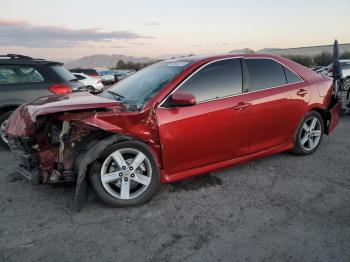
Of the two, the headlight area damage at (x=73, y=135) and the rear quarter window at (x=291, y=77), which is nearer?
the headlight area damage at (x=73, y=135)

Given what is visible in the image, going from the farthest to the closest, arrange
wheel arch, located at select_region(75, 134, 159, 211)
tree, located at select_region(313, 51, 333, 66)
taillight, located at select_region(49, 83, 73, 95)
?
tree, located at select_region(313, 51, 333, 66) < taillight, located at select_region(49, 83, 73, 95) < wheel arch, located at select_region(75, 134, 159, 211)

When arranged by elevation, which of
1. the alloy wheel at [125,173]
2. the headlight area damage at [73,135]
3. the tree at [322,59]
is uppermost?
the headlight area damage at [73,135]

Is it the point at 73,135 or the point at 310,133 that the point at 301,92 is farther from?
the point at 73,135

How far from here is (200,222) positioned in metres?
3.35

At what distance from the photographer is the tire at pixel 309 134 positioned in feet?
16.8

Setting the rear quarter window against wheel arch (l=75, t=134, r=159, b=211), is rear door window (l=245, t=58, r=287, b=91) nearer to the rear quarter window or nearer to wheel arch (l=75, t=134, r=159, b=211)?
the rear quarter window

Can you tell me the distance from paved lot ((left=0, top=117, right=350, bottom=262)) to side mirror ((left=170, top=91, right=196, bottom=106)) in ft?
3.53

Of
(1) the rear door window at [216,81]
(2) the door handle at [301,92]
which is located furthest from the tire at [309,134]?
(1) the rear door window at [216,81]

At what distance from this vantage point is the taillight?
256 inches

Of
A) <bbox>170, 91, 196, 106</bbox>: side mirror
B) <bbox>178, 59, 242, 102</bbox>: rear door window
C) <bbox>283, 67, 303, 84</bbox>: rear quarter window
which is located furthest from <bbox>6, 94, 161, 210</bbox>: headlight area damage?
<bbox>283, 67, 303, 84</bbox>: rear quarter window

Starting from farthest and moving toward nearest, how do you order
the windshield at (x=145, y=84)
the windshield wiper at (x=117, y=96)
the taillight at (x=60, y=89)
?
the taillight at (x=60, y=89) < the windshield wiper at (x=117, y=96) < the windshield at (x=145, y=84)

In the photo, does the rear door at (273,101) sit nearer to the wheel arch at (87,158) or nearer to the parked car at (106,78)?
the wheel arch at (87,158)

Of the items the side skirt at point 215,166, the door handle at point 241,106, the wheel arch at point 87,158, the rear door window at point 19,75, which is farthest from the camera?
the rear door window at point 19,75

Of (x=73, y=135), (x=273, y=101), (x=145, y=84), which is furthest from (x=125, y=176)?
(x=273, y=101)
